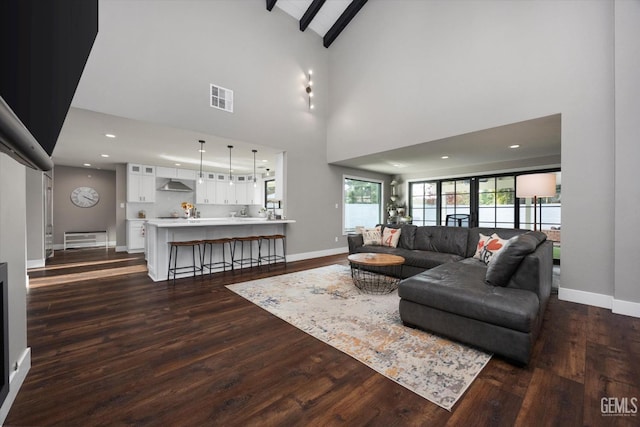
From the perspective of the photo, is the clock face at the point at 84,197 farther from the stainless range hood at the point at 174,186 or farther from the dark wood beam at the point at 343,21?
the dark wood beam at the point at 343,21

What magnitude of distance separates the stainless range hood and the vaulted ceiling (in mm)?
5102

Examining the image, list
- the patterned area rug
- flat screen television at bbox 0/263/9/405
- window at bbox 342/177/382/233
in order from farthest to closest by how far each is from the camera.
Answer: window at bbox 342/177/382/233, the patterned area rug, flat screen television at bbox 0/263/9/405

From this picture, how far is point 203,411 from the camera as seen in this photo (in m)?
1.53

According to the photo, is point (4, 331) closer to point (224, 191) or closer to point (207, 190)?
point (207, 190)

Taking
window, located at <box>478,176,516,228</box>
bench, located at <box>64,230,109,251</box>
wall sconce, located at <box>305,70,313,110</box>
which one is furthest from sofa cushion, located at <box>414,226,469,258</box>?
bench, located at <box>64,230,109,251</box>

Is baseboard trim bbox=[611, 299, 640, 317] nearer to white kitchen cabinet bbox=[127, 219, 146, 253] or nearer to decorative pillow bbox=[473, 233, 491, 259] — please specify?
decorative pillow bbox=[473, 233, 491, 259]

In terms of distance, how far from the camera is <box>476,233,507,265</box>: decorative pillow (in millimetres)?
3453

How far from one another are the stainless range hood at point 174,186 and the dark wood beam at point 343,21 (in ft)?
18.2

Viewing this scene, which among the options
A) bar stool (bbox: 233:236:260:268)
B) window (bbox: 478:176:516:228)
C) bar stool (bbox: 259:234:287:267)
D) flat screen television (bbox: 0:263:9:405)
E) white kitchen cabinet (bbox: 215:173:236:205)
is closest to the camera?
flat screen television (bbox: 0:263:9:405)

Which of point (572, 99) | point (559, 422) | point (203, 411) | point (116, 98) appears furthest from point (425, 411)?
point (116, 98)

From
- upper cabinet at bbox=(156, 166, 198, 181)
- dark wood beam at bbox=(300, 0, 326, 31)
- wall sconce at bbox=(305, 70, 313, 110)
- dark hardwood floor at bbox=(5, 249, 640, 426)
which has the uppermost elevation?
dark wood beam at bbox=(300, 0, 326, 31)

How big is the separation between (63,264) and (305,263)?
5.08m

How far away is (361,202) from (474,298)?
19.1 feet

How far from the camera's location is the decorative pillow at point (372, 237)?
5.07 meters
